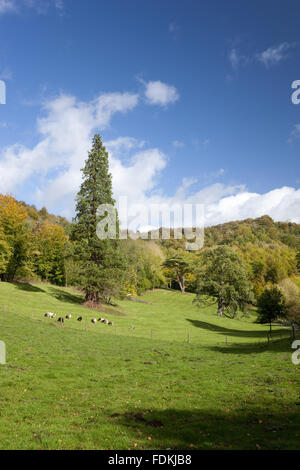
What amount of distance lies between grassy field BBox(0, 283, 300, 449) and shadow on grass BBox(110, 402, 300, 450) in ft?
0.12

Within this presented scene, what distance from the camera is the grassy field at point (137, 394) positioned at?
31.7 ft

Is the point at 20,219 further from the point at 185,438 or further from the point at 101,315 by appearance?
the point at 185,438

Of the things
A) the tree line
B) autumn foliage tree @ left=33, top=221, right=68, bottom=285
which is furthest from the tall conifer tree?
autumn foliage tree @ left=33, top=221, right=68, bottom=285

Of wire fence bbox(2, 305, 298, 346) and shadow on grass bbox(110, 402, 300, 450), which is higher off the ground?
shadow on grass bbox(110, 402, 300, 450)

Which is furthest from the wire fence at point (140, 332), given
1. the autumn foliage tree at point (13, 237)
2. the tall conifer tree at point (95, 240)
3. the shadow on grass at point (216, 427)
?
the autumn foliage tree at point (13, 237)

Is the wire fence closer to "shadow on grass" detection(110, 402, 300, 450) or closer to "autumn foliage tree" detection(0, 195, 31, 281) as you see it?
"shadow on grass" detection(110, 402, 300, 450)

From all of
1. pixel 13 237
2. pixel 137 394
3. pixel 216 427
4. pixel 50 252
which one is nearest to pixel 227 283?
pixel 50 252

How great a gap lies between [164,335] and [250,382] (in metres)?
22.4

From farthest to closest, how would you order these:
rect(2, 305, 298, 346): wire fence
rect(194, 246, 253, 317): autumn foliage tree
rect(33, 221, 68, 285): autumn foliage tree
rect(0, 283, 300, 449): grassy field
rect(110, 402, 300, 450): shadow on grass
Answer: rect(33, 221, 68, 285): autumn foliage tree
rect(194, 246, 253, 317): autumn foliage tree
rect(2, 305, 298, 346): wire fence
rect(0, 283, 300, 449): grassy field
rect(110, 402, 300, 450): shadow on grass

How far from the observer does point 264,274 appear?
4788 inches

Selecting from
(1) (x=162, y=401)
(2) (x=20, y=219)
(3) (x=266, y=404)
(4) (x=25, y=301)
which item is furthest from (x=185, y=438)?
(2) (x=20, y=219)

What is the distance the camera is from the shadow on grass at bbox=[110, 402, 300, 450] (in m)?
9.15

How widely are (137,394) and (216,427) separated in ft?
17.6

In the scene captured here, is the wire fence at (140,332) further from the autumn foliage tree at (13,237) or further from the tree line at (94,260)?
the autumn foliage tree at (13,237)
